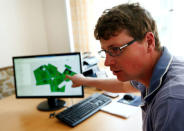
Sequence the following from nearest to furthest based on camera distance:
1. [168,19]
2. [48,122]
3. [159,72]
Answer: [159,72], [48,122], [168,19]

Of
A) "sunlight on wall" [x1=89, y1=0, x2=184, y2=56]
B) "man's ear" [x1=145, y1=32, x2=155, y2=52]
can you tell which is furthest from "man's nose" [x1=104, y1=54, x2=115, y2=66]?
"sunlight on wall" [x1=89, y1=0, x2=184, y2=56]

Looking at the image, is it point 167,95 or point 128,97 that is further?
point 128,97

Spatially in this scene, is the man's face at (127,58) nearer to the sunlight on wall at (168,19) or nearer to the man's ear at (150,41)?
the man's ear at (150,41)

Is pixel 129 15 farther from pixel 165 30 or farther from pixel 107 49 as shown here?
pixel 165 30

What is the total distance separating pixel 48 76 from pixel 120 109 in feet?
2.10

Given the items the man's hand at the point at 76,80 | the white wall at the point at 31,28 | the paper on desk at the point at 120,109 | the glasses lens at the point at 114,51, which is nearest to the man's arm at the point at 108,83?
the man's hand at the point at 76,80

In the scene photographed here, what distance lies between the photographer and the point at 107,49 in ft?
2.70

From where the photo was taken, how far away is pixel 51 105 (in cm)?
139

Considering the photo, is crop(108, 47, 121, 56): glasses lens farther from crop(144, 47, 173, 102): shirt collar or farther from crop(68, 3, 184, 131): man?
crop(144, 47, 173, 102): shirt collar

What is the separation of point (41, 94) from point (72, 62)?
0.39m

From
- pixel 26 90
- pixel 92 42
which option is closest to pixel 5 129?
pixel 26 90

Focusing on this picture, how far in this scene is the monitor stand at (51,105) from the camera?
4.41ft

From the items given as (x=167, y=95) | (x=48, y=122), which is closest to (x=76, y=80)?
(x=48, y=122)

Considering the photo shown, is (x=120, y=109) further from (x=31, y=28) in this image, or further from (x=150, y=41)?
(x=31, y=28)
